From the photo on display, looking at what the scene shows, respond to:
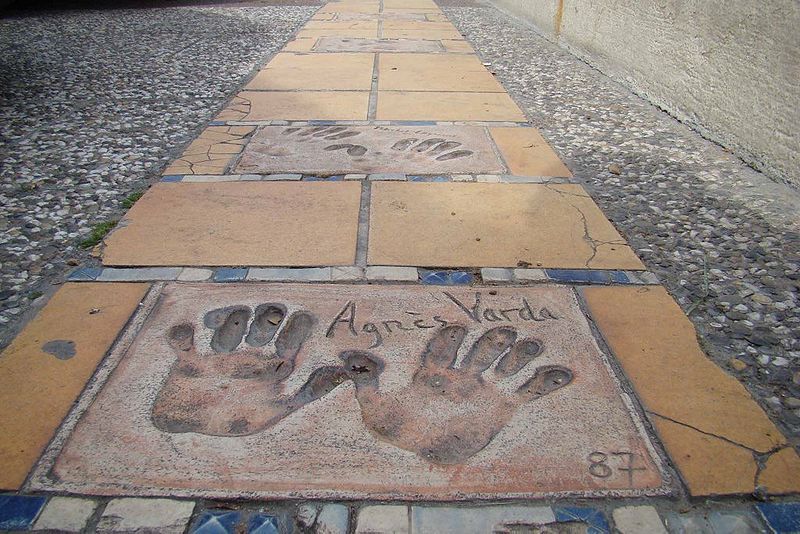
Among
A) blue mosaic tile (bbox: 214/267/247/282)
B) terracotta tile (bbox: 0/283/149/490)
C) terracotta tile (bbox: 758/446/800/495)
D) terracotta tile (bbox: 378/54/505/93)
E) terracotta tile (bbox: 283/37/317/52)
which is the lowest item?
terracotta tile (bbox: 0/283/149/490)

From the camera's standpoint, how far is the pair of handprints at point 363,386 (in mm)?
1398

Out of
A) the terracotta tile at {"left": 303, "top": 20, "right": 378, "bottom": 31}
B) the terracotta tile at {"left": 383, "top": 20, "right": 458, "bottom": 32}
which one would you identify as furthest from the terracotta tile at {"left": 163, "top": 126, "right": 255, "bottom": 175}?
the terracotta tile at {"left": 383, "top": 20, "right": 458, "bottom": 32}

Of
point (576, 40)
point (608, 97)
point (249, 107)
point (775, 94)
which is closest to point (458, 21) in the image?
point (576, 40)

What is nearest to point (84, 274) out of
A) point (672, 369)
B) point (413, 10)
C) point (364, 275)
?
point (364, 275)

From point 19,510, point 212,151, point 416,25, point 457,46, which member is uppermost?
point 416,25

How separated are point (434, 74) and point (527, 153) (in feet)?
6.18

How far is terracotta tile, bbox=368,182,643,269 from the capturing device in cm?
208

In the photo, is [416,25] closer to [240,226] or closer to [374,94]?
[374,94]

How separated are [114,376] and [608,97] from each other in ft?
12.0

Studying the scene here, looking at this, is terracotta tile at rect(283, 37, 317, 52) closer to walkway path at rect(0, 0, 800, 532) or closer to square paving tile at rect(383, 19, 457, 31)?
square paving tile at rect(383, 19, 457, 31)

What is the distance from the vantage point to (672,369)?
62.7 inches

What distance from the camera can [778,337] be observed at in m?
1.72

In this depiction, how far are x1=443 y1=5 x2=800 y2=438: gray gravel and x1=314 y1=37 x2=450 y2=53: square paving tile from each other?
1659mm

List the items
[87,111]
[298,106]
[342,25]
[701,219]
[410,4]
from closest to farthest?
1. [701,219]
2. [87,111]
3. [298,106]
4. [342,25]
5. [410,4]
